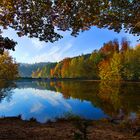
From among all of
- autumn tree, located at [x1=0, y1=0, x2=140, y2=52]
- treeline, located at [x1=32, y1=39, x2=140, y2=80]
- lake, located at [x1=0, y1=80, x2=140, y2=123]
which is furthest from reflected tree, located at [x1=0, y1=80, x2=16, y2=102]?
treeline, located at [x1=32, y1=39, x2=140, y2=80]

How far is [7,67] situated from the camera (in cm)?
10881

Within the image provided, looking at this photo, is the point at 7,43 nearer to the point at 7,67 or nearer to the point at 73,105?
the point at 73,105

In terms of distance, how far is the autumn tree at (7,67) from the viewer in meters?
108

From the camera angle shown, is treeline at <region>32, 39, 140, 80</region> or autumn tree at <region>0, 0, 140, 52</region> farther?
treeline at <region>32, 39, 140, 80</region>

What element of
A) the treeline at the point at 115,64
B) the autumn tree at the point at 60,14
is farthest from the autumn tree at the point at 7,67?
the autumn tree at the point at 60,14

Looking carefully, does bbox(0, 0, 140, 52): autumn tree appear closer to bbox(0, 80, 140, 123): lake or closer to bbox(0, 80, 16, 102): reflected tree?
bbox(0, 80, 140, 123): lake

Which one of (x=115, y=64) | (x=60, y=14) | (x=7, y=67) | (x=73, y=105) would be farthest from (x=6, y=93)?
(x=115, y=64)

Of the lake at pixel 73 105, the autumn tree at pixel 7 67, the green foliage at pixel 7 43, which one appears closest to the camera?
the green foliage at pixel 7 43

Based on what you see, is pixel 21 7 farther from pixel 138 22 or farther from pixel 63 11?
pixel 138 22

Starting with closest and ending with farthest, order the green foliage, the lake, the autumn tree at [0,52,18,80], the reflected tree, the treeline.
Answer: the green foliage
the lake
the reflected tree
the autumn tree at [0,52,18,80]
the treeline

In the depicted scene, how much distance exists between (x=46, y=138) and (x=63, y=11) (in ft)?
23.2

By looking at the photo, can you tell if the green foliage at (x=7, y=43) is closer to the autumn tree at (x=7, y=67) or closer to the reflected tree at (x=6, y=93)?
the reflected tree at (x=6, y=93)

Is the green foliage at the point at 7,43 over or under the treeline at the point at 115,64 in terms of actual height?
under

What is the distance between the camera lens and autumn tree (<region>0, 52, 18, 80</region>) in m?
108
